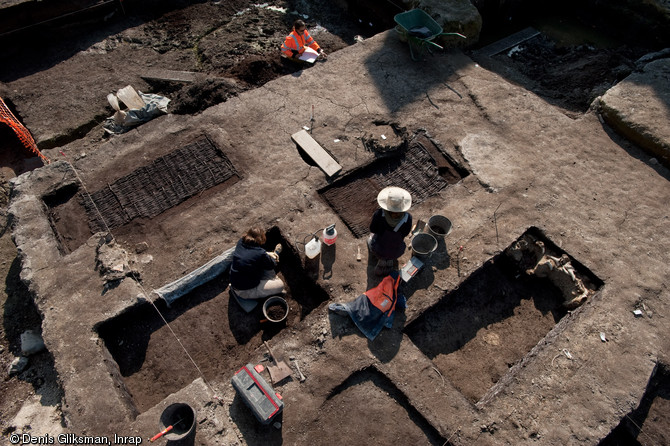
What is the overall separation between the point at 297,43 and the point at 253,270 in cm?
519

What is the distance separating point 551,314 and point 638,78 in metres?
5.14

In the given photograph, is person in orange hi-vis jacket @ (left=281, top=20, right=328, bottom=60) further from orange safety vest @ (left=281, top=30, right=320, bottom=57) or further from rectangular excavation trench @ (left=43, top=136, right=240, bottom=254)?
rectangular excavation trench @ (left=43, top=136, right=240, bottom=254)

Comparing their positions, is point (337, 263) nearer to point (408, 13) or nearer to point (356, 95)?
point (356, 95)

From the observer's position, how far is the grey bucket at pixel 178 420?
413 cm

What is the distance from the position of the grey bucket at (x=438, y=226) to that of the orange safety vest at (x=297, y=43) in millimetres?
4677

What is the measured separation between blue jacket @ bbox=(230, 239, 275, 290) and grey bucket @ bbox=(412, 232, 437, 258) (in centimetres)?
200

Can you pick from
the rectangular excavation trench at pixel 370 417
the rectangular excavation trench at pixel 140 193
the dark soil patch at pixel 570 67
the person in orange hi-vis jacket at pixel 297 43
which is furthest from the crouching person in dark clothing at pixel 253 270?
the dark soil patch at pixel 570 67

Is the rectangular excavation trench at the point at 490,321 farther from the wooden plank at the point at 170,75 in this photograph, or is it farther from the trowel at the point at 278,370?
the wooden plank at the point at 170,75

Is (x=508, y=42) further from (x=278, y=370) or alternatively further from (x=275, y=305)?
(x=278, y=370)

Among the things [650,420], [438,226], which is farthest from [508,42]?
[650,420]

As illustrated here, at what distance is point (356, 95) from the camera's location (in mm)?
7438

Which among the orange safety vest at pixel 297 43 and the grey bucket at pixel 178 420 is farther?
the orange safety vest at pixel 297 43

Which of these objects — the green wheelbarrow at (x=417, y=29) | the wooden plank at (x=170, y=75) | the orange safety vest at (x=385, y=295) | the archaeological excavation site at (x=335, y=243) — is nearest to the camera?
the archaeological excavation site at (x=335, y=243)

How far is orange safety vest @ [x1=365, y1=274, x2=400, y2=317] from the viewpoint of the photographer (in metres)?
4.76
